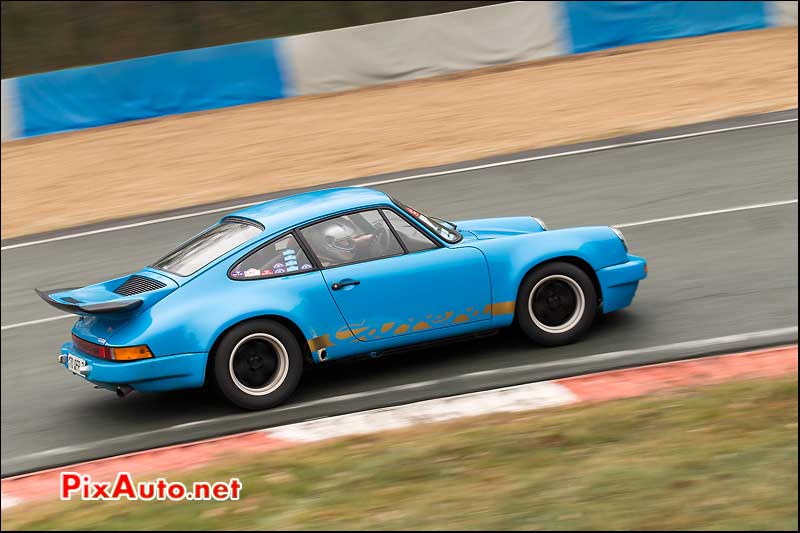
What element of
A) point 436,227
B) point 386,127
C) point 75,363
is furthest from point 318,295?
point 386,127

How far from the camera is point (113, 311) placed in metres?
6.91

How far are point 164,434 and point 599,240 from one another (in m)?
3.43

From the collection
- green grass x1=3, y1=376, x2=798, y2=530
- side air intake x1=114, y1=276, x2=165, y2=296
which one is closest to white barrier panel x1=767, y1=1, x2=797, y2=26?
green grass x1=3, y1=376, x2=798, y2=530

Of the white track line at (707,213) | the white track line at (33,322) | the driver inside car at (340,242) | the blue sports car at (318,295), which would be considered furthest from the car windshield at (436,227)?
the white track line at (33,322)

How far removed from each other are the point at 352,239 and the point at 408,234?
1.35 feet

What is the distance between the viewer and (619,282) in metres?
7.86

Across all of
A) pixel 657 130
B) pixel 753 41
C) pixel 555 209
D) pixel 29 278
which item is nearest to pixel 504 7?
pixel 753 41

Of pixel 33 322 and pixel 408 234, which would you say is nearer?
pixel 408 234

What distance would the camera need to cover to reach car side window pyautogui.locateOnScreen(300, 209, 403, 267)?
24.2 feet

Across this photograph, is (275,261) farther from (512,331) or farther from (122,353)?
(512,331)

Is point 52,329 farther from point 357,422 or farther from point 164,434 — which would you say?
point 357,422

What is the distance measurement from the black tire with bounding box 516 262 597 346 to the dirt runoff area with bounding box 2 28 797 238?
7536 millimetres

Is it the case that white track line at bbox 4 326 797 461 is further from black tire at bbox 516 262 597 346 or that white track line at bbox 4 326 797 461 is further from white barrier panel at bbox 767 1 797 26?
white barrier panel at bbox 767 1 797 26

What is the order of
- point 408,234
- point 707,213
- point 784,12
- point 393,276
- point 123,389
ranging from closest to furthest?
1. point 123,389
2. point 393,276
3. point 408,234
4. point 707,213
5. point 784,12
